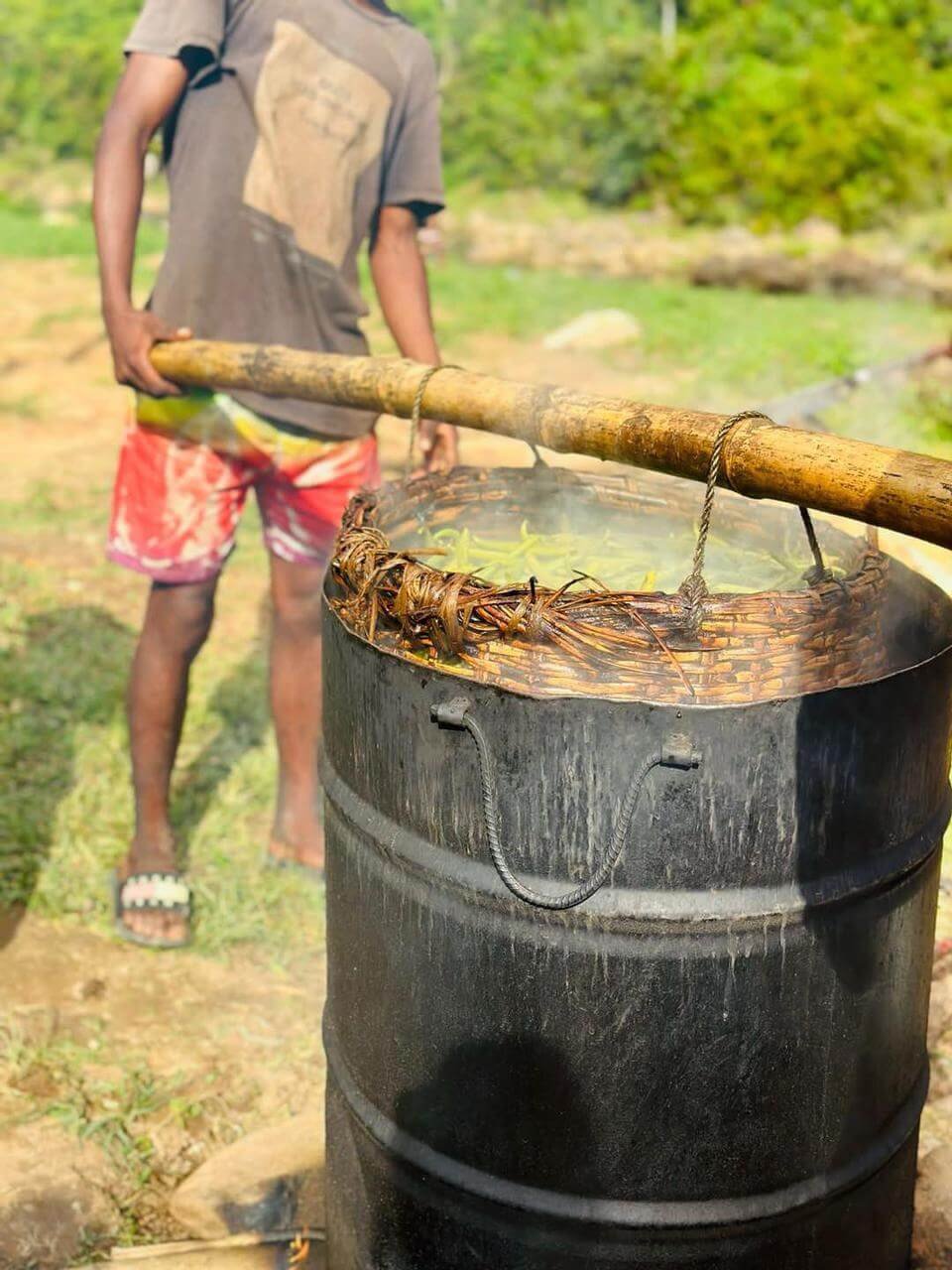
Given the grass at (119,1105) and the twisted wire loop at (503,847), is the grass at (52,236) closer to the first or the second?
the grass at (119,1105)

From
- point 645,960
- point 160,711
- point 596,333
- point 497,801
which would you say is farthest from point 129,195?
point 596,333

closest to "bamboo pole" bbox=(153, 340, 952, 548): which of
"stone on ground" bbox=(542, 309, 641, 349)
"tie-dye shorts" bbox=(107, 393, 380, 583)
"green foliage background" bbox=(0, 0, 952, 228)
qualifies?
"tie-dye shorts" bbox=(107, 393, 380, 583)

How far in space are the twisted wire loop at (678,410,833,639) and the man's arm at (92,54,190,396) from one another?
1919 mm

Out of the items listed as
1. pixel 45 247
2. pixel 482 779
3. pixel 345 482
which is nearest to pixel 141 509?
pixel 345 482

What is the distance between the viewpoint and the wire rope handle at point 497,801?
6.07 ft

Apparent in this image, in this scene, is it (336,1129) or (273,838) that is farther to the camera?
(273,838)

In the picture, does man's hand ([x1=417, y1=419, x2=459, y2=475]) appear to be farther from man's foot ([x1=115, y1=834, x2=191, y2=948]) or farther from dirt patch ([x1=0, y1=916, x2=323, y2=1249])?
dirt patch ([x1=0, y1=916, x2=323, y2=1249])

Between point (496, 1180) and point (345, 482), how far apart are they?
7.75ft

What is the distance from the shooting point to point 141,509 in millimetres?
3859

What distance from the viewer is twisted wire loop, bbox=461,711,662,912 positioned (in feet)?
6.09

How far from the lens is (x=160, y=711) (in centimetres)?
398

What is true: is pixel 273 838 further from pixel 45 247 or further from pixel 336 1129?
pixel 45 247

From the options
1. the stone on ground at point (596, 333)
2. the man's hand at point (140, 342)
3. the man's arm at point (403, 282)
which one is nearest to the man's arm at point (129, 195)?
the man's hand at point (140, 342)

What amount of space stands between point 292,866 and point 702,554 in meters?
2.69
